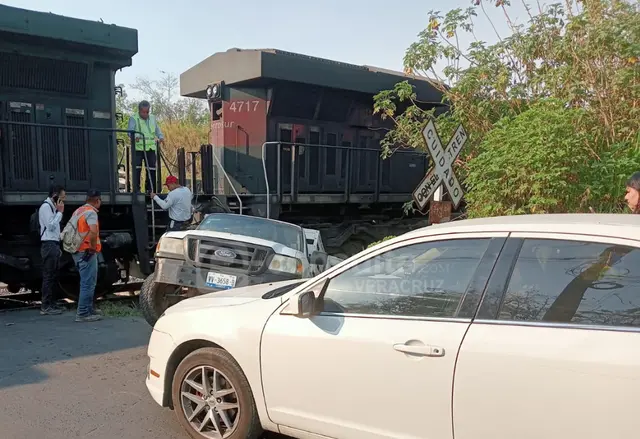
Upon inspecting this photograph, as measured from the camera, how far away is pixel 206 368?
3.24 meters

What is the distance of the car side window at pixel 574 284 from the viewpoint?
2.17 metres

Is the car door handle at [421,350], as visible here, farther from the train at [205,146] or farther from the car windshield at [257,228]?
the train at [205,146]

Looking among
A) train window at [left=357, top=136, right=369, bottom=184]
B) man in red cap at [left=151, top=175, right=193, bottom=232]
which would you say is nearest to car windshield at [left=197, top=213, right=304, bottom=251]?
man in red cap at [left=151, top=175, right=193, bottom=232]

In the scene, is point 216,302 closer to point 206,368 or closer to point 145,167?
point 206,368

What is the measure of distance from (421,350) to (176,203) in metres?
6.26

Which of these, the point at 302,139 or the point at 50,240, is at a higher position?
the point at 302,139

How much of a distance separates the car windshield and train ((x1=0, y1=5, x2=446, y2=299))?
2067 mm

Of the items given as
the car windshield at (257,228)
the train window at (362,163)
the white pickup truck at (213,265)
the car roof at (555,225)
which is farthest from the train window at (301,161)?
the car roof at (555,225)

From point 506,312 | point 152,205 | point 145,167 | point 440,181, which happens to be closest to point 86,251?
point 152,205

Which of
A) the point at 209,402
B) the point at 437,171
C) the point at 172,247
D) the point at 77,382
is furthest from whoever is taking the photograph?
the point at 172,247

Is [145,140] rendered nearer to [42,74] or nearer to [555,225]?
[42,74]

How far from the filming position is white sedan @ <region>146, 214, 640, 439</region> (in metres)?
2.12

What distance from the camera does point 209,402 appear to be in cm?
324

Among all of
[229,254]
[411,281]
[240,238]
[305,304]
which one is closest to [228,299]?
[305,304]
